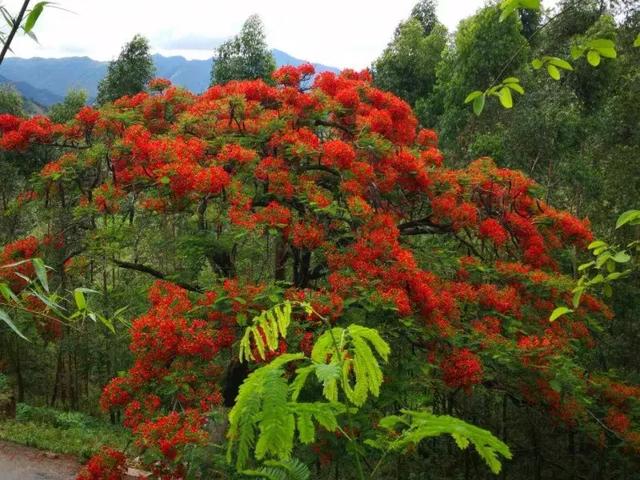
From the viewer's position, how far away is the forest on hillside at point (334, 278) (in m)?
4.96

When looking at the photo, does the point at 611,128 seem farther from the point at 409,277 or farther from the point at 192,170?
the point at 192,170

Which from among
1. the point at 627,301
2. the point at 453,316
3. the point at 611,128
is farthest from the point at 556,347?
the point at 611,128

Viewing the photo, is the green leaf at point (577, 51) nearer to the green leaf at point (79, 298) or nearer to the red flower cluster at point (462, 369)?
the green leaf at point (79, 298)

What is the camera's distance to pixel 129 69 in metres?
19.4

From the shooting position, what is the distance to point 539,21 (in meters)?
29.2

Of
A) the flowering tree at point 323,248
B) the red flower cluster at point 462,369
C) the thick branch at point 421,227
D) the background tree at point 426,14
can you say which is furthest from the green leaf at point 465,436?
the background tree at point 426,14

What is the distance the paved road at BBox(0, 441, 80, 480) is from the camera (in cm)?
1080

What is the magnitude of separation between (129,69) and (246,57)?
399cm

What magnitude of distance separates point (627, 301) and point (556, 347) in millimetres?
4090

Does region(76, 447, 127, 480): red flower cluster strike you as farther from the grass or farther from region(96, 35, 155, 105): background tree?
region(96, 35, 155, 105): background tree


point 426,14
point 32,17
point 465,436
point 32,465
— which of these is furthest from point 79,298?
point 426,14

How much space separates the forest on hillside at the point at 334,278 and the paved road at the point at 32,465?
0.37 meters

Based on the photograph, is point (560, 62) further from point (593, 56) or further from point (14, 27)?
point (14, 27)

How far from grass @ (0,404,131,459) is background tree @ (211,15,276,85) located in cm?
1198
